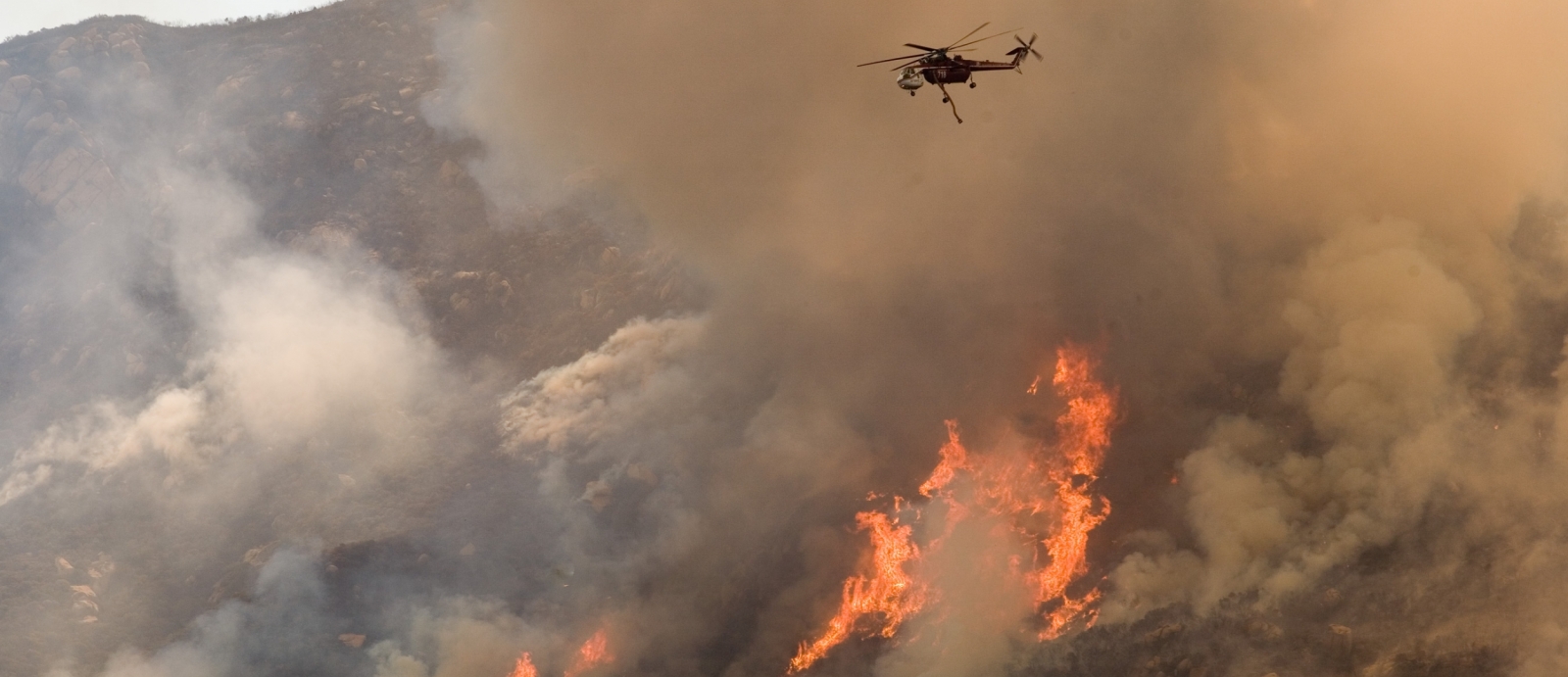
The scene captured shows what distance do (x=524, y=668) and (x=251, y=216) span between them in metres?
36.8

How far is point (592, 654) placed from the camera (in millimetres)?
53594

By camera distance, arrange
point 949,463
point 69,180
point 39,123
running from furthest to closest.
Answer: point 39,123 → point 69,180 → point 949,463

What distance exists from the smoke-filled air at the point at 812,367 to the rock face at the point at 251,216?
11.9 inches

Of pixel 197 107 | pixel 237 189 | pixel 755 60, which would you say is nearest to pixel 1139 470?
pixel 755 60

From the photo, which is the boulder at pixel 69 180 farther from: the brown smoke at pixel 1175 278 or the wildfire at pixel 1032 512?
the wildfire at pixel 1032 512

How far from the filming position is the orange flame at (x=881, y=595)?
172ft

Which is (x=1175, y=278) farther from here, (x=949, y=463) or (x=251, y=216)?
(x=251, y=216)

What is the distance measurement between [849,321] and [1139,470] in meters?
14.9

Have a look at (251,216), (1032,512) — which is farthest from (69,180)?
(1032,512)

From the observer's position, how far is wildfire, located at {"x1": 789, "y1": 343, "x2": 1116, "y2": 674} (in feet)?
173

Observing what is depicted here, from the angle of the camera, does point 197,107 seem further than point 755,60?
Yes

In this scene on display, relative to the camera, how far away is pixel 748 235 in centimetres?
6594

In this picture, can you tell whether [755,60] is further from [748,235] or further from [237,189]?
[237,189]

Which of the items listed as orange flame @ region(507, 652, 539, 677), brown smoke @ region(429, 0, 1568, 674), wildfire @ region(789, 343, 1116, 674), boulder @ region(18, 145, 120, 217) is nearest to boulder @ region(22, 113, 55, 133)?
boulder @ region(18, 145, 120, 217)
